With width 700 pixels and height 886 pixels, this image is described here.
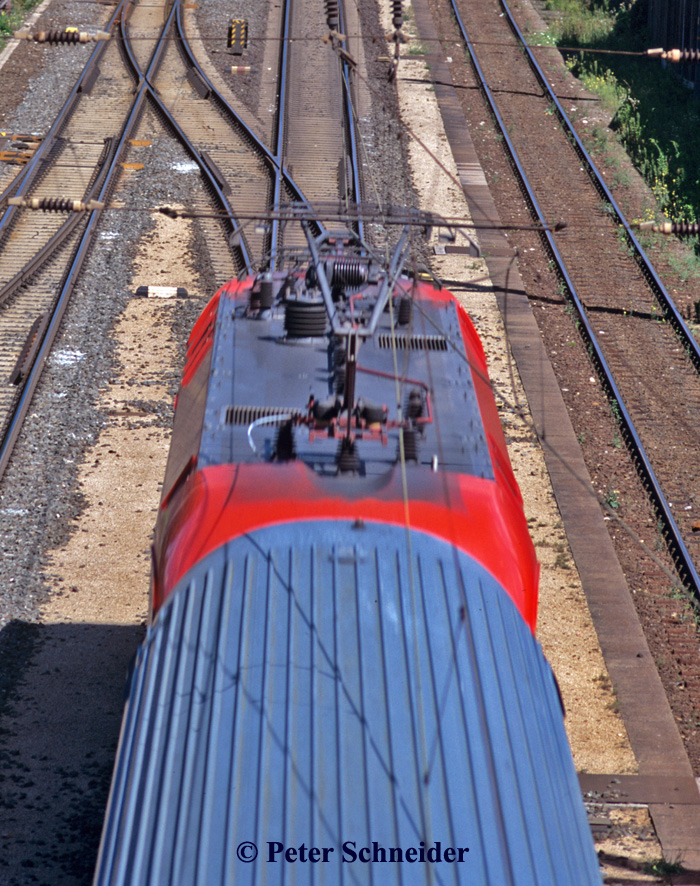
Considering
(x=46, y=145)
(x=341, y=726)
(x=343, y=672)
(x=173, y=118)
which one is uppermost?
(x=173, y=118)

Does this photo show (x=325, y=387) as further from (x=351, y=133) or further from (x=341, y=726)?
(x=351, y=133)

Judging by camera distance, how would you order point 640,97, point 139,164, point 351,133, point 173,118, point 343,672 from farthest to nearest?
point 640,97
point 173,118
point 351,133
point 139,164
point 343,672

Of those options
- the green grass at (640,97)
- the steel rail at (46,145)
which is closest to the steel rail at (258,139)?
the steel rail at (46,145)

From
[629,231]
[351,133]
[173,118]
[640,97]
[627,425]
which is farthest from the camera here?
[640,97]

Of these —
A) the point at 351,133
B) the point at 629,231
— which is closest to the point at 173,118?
the point at 351,133

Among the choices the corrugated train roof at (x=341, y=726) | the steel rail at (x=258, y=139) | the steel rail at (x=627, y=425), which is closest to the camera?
the corrugated train roof at (x=341, y=726)

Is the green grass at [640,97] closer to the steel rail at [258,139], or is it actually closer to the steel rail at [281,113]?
the steel rail at [258,139]

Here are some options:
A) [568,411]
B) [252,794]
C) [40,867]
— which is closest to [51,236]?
[568,411]

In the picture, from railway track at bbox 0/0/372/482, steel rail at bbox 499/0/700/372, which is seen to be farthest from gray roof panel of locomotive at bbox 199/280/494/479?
steel rail at bbox 499/0/700/372
